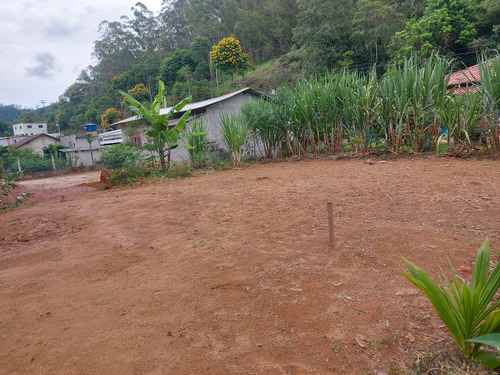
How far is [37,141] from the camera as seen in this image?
32.6 meters

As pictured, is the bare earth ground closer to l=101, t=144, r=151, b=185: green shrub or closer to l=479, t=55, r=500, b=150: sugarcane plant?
l=479, t=55, r=500, b=150: sugarcane plant

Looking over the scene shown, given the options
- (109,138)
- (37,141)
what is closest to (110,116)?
(37,141)

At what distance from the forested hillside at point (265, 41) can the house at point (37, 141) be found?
611 cm

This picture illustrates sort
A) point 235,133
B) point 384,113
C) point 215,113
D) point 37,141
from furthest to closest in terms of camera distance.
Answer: point 37,141
point 215,113
point 235,133
point 384,113

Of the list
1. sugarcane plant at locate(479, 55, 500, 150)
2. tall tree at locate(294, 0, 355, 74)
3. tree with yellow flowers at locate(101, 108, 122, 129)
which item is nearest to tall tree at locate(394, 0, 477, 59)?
tall tree at locate(294, 0, 355, 74)

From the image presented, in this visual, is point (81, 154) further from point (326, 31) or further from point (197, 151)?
point (326, 31)

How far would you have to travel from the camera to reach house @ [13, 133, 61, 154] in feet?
104

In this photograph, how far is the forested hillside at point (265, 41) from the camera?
57.6 feet

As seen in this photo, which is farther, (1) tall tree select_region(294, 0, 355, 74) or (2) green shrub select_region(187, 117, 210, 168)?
(1) tall tree select_region(294, 0, 355, 74)

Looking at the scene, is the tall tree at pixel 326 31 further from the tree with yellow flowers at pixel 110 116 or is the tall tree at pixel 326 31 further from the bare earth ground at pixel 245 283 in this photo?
the tree with yellow flowers at pixel 110 116

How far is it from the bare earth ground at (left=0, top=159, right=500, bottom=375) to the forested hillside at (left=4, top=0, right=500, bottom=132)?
653cm

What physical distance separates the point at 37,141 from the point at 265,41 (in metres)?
24.8

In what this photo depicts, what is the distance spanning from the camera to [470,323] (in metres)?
1.45

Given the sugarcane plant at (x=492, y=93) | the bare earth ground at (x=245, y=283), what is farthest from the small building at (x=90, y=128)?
the sugarcane plant at (x=492, y=93)
